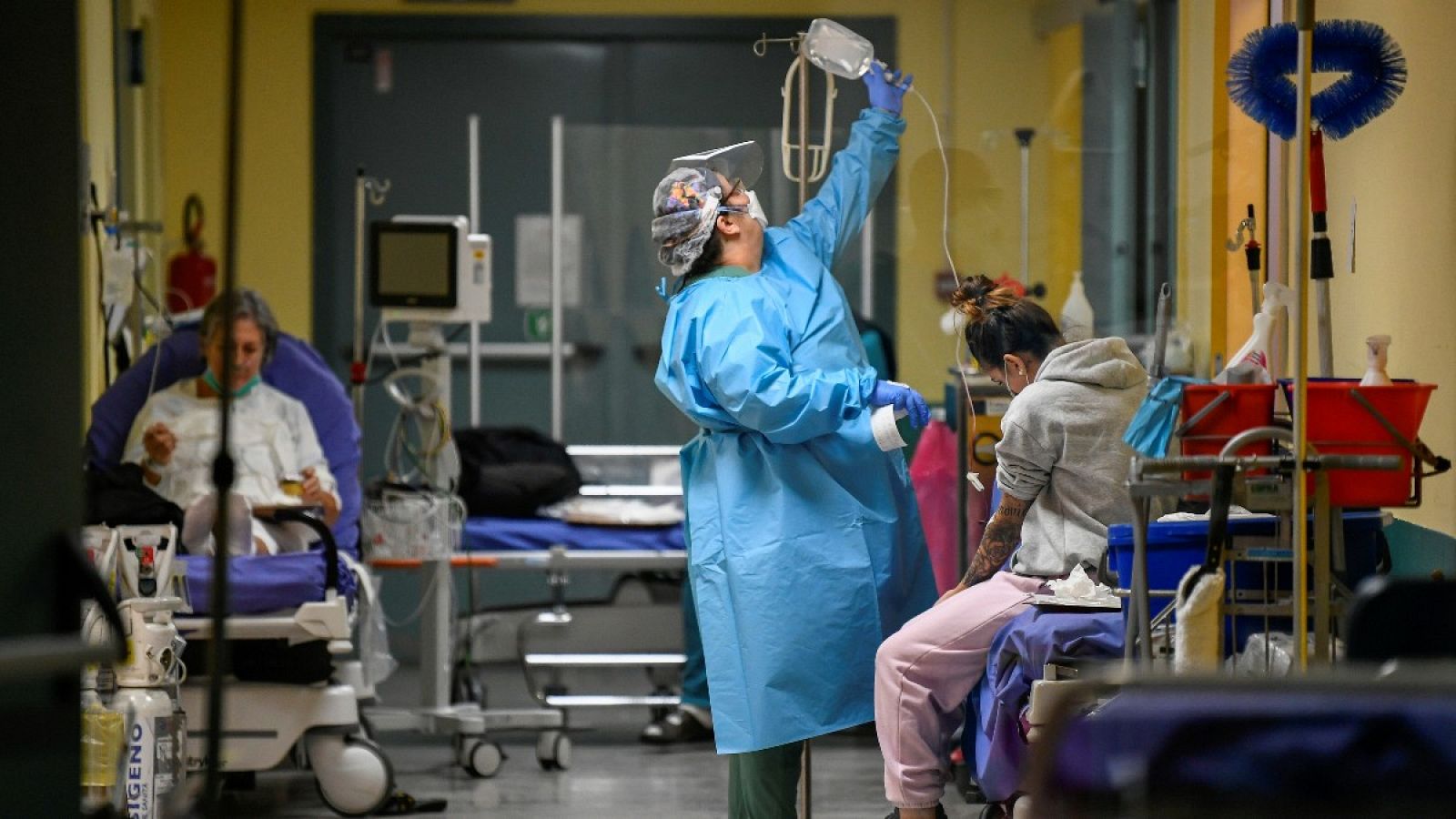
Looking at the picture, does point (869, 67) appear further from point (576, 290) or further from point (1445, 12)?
point (576, 290)

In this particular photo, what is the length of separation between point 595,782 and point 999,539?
A: 6.26ft

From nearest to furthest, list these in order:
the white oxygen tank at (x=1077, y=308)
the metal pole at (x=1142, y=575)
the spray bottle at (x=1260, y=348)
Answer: the metal pole at (x=1142, y=575), the spray bottle at (x=1260, y=348), the white oxygen tank at (x=1077, y=308)

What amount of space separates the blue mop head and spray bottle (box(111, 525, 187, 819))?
2.45 meters

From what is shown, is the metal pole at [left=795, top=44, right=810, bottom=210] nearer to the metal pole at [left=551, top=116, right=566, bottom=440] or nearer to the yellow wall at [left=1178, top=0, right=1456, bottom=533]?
the yellow wall at [left=1178, top=0, right=1456, bottom=533]

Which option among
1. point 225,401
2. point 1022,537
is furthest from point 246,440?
A: point 225,401

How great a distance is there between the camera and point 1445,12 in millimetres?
3531

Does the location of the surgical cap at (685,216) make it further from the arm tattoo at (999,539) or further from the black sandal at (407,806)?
the black sandal at (407,806)

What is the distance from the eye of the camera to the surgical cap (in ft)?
12.7

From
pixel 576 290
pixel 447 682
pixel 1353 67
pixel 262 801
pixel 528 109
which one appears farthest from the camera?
pixel 528 109

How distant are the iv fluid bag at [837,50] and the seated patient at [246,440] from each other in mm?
1709

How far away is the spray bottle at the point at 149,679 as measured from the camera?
3893 millimetres

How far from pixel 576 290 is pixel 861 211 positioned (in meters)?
2.58

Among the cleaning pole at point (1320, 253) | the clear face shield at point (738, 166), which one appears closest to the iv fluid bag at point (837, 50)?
the clear face shield at point (738, 166)

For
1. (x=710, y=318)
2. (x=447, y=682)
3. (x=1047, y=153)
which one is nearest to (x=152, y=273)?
(x=447, y=682)
